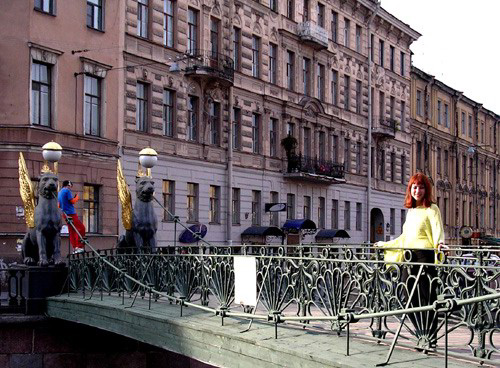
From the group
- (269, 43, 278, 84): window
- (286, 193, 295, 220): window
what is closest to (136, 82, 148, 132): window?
(269, 43, 278, 84): window

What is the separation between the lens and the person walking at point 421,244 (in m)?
7.87

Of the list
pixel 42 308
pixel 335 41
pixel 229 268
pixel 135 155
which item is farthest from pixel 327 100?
pixel 229 268

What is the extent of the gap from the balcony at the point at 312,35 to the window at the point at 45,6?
1655 centimetres

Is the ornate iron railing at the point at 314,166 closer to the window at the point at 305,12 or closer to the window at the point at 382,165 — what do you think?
the window at the point at 305,12

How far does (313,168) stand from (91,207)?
1596 centimetres

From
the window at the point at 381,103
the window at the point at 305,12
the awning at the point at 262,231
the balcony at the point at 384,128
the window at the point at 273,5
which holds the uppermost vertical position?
the window at the point at 305,12

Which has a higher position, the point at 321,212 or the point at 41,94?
the point at 41,94

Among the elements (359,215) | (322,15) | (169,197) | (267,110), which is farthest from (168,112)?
(359,215)

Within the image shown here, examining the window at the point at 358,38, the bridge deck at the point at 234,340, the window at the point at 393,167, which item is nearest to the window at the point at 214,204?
the window at the point at 358,38

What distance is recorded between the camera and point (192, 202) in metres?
31.9

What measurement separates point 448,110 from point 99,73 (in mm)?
39418

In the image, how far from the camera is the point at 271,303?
10.1 m

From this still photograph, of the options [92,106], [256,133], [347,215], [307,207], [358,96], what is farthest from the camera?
[358,96]

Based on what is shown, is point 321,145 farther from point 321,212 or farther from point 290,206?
point 290,206
